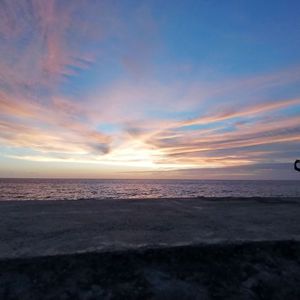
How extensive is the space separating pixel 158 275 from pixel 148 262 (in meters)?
0.35

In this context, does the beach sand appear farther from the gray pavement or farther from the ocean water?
the ocean water

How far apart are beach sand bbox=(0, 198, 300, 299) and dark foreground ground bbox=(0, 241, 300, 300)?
0.01m

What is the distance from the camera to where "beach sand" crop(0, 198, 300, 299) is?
379 cm

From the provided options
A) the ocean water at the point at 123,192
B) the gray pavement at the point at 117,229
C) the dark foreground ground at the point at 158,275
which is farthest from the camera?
the ocean water at the point at 123,192

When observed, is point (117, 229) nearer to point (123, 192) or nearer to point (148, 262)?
point (148, 262)

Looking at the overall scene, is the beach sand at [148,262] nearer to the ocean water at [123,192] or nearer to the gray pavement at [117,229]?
the gray pavement at [117,229]

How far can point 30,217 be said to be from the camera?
8008 mm

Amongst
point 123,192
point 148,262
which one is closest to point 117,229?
point 148,262

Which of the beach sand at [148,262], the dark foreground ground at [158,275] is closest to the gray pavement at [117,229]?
the beach sand at [148,262]

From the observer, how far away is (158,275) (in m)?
4.16

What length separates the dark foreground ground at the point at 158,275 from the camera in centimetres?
373

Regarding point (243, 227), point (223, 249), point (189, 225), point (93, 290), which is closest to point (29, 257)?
point (93, 290)

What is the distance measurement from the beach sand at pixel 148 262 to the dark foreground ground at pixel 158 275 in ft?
0.04

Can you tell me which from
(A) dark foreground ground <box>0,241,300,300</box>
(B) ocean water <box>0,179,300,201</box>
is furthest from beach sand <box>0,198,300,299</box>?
(B) ocean water <box>0,179,300,201</box>
